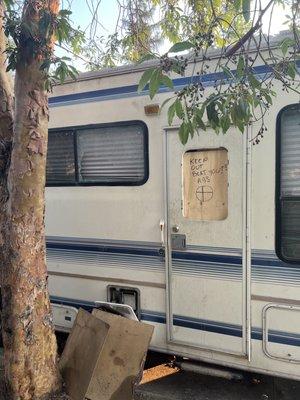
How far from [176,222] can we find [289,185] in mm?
900

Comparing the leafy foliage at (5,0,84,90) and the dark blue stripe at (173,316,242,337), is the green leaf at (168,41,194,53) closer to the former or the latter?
the leafy foliage at (5,0,84,90)

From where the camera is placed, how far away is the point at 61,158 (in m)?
4.18

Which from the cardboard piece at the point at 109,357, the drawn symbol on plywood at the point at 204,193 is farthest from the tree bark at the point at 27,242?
the drawn symbol on plywood at the point at 204,193

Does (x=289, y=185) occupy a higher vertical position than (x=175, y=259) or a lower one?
higher

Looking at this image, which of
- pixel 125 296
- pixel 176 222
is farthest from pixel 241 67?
pixel 125 296

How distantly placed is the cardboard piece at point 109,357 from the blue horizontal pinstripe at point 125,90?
1769 millimetres

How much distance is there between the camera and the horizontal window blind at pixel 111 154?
374 centimetres

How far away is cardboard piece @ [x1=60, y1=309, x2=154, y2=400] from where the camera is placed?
339 centimetres

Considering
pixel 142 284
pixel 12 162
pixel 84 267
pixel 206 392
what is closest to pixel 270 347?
pixel 206 392

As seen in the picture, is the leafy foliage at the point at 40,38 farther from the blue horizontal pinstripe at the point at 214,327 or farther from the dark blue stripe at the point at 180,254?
the blue horizontal pinstripe at the point at 214,327

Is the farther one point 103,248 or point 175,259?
point 103,248

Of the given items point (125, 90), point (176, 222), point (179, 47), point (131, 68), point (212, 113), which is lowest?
point (176, 222)

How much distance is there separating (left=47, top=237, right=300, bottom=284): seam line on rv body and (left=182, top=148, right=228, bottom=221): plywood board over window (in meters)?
0.28

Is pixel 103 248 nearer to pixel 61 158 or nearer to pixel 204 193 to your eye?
pixel 61 158
